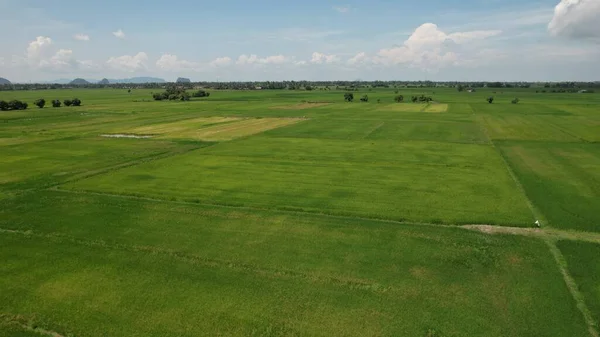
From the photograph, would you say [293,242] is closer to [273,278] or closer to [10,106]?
[273,278]

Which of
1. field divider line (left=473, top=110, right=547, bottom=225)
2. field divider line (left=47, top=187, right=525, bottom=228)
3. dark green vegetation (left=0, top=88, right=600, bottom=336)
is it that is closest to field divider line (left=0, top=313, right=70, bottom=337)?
dark green vegetation (left=0, top=88, right=600, bottom=336)

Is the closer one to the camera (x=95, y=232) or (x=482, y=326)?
(x=482, y=326)

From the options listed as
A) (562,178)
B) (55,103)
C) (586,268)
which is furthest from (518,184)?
(55,103)

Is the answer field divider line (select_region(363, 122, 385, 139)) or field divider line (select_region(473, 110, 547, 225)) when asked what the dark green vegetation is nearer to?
field divider line (select_region(473, 110, 547, 225))

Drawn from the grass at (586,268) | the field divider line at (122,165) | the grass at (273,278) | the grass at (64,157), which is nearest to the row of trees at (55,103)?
the grass at (64,157)

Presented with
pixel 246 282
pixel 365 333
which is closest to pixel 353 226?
pixel 246 282

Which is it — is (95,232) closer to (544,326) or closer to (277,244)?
(277,244)
